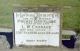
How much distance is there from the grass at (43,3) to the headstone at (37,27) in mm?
36

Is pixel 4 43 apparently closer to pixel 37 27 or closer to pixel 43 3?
pixel 37 27

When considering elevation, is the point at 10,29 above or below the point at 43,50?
above

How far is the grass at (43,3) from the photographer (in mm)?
1166

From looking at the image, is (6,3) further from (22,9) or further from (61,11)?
(61,11)

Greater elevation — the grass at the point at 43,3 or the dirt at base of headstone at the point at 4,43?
the grass at the point at 43,3

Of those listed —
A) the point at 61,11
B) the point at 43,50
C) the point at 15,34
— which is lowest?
the point at 43,50

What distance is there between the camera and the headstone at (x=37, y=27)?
3.89ft

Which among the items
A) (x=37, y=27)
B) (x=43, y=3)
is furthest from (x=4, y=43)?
(x=43, y=3)

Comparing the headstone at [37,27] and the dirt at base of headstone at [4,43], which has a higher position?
the headstone at [37,27]

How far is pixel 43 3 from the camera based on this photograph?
1169 millimetres

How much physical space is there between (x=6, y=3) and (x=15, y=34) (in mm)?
191

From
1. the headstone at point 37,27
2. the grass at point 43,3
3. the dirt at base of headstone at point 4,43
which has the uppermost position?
the grass at point 43,3

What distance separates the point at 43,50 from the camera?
123cm

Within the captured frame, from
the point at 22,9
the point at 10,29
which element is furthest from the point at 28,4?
the point at 10,29
